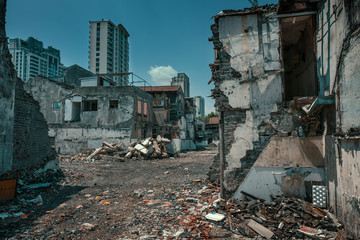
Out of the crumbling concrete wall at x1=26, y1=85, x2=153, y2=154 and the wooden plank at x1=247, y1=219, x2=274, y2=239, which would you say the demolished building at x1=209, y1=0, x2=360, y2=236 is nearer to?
the wooden plank at x1=247, y1=219, x2=274, y2=239

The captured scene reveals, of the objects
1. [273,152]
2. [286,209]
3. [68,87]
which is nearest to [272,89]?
[273,152]

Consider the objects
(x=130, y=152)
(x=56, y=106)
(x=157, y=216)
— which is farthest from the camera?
(x=56, y=106)

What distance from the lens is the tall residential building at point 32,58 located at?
51.4 m

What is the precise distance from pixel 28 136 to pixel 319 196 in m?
9.50

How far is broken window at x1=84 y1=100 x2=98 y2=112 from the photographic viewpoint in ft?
66.1

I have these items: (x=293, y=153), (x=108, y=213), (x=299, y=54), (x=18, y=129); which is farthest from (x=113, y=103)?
(x=293, y=153)

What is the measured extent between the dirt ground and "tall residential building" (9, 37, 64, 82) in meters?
50.2

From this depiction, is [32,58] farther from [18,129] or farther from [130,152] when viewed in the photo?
[18,129]

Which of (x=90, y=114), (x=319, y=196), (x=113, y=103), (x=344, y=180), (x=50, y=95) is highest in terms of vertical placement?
(x=50, y=95)

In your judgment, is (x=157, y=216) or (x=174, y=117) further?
(x=174, y=117)

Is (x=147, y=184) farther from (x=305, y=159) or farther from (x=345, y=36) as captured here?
(x=345, y=36)

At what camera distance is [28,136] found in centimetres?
807

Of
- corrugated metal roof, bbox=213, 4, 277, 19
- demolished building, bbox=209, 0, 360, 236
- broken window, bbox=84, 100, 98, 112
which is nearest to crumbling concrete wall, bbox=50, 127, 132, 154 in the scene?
broken window, bbox=84, 100, 98, 112

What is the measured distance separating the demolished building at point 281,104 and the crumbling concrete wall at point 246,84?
0.02 metres
